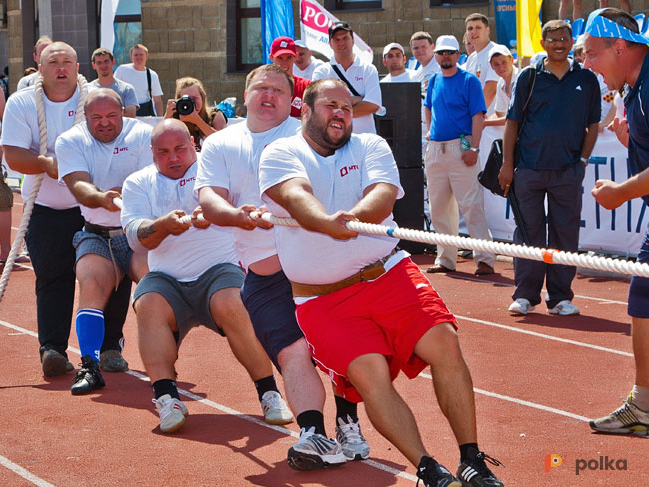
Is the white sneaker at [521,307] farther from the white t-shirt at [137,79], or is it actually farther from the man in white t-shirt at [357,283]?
the white t-shirt at [137,79]

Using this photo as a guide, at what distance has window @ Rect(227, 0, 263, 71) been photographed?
22.7m

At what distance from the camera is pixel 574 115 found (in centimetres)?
869

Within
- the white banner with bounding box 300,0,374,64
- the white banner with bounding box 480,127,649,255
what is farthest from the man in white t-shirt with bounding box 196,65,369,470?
the white banner with bounding box 300,0,374,64

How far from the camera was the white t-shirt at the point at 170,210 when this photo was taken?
6.36 meters

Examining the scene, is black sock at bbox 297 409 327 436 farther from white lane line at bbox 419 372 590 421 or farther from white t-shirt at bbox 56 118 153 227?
white t-shirt at bbox 56 118 153 227

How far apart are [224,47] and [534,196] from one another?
14930 mm

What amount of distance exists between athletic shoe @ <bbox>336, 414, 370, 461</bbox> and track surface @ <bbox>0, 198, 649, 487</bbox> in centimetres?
6

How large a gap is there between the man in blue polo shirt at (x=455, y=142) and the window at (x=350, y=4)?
9.49 meters

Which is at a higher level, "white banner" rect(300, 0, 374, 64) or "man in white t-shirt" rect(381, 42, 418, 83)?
"white banner" rect(300, 0, 374, 64)

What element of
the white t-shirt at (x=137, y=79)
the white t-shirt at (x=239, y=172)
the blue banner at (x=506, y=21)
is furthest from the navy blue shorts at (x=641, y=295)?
the white t-shirt at (x=137, y=79)

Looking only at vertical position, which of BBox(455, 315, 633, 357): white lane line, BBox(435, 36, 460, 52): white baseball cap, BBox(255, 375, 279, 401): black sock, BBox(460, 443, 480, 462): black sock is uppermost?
BBox(435, 36, 460, 52): white baseball cap

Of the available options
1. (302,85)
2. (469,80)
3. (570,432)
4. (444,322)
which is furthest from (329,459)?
(469,80)

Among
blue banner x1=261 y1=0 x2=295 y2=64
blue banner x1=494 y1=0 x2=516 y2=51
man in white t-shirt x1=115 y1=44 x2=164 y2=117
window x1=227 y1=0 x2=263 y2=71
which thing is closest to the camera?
blue banner x1=261 y1=0 x2=295 y2=64

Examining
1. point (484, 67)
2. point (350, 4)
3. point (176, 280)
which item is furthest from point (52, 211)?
point (350, 4)
